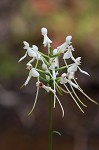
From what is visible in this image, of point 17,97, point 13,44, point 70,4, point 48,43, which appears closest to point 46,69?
point 48,43

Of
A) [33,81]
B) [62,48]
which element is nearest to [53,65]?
[62,48]

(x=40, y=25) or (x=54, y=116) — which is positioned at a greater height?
(x=40, y=25)

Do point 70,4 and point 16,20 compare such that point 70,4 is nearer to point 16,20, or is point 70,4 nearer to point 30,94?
point 16,20

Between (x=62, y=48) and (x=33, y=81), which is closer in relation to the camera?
(x=62, y=48)

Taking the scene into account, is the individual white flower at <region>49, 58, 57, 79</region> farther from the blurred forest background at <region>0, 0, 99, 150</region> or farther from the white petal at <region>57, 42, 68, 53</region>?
the blurred forest background at <region>0, 0, 99, 150</region>

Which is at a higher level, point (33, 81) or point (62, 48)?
point (33, 81)

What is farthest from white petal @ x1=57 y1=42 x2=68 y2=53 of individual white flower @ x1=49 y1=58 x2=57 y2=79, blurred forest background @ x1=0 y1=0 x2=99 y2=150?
blurred forest background @ x1=0 y1=0 x2=99 y2=150

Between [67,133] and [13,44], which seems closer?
[67,133]

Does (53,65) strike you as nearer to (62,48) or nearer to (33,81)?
(62,48)
